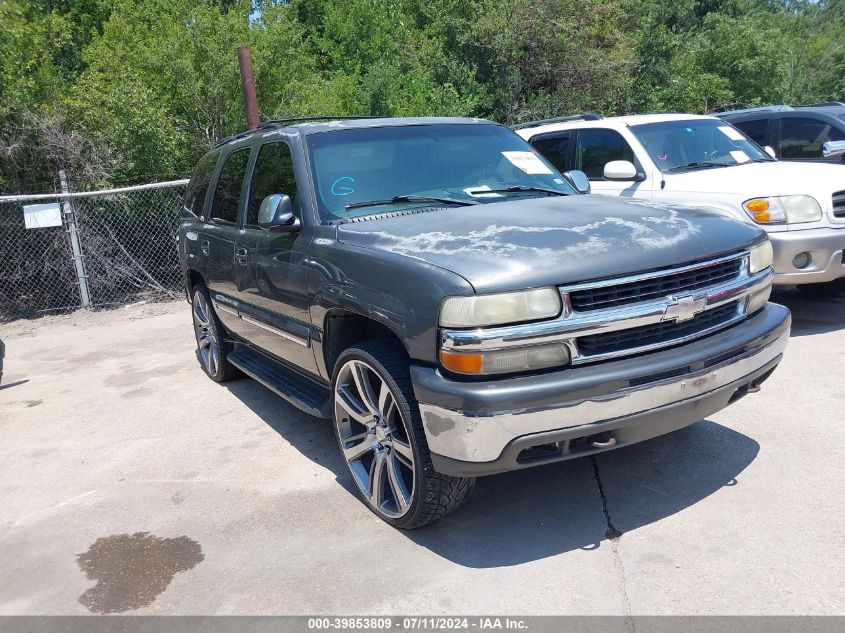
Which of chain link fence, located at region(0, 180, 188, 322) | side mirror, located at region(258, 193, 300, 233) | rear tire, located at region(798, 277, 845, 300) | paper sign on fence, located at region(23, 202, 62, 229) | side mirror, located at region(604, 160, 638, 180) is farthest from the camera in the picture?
chain link fence, located at region(0, 180, 188, 322)

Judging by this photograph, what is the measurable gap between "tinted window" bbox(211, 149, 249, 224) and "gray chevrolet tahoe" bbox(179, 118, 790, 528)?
0.48 meters

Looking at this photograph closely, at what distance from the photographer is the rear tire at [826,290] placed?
7.01 metres

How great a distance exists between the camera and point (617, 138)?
7570mm

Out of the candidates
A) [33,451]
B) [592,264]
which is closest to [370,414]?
[592,264]

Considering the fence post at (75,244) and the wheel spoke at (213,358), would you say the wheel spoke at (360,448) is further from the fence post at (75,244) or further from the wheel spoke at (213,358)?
the fence post at (75,244)

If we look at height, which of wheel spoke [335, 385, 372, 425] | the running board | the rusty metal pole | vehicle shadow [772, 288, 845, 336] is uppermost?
the rusty metal pole

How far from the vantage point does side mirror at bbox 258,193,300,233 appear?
4.02 m

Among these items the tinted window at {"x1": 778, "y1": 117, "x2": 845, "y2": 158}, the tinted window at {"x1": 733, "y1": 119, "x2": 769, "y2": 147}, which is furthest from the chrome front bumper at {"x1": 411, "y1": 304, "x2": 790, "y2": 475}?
the tinted window at {"x1": 733, "y1": 119, "x2": 769, "y2": 147}

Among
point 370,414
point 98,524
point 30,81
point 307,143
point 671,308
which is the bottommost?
point 98,524

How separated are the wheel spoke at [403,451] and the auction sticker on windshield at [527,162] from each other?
79.4 inches

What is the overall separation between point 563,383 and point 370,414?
1080 mm

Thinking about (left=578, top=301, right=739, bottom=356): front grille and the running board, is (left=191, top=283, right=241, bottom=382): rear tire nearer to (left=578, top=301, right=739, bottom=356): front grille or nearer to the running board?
the running board

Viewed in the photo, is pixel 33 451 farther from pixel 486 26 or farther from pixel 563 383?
pixel 486 26

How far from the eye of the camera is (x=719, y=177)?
669 cm
